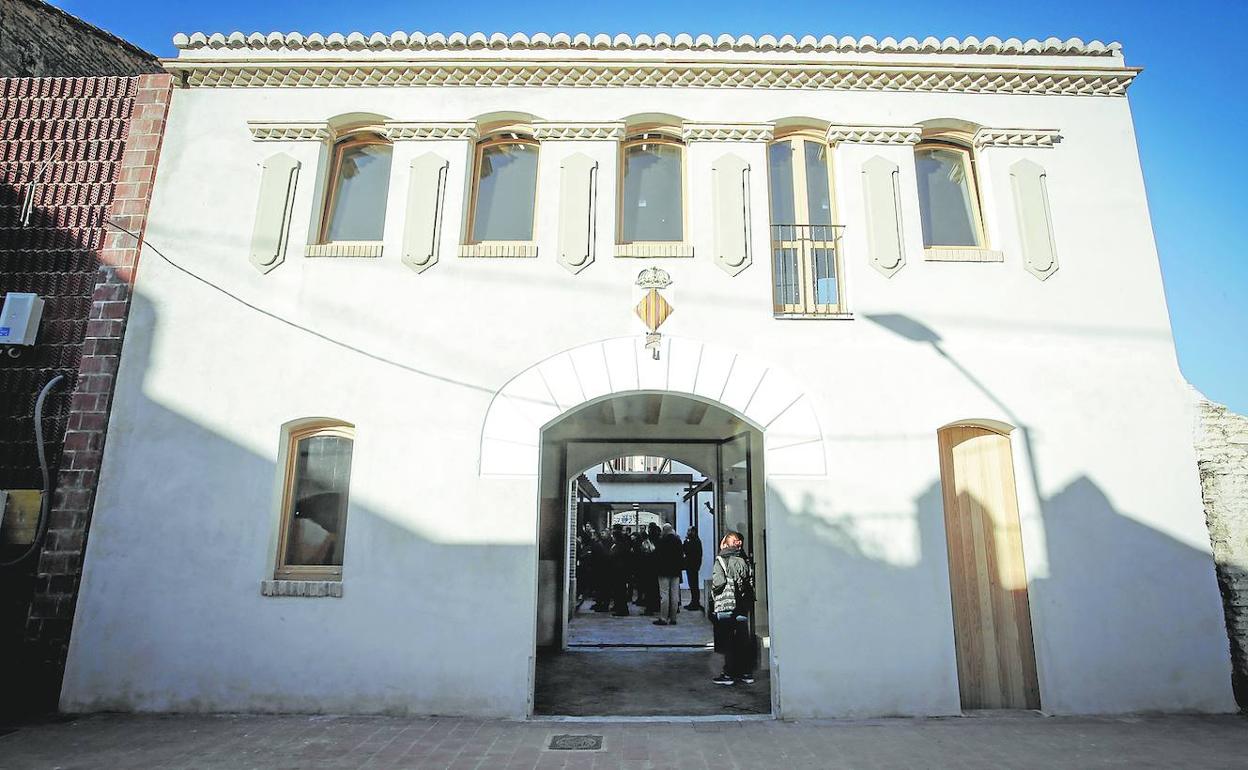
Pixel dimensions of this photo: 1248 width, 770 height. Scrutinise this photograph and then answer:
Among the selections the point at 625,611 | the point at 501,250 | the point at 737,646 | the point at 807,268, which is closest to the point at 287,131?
the point at 501,250

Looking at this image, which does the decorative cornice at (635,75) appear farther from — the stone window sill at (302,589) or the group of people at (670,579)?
the stone window sill at (302,589)

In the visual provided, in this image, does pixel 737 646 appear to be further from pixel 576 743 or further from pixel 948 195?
pixel 948 195

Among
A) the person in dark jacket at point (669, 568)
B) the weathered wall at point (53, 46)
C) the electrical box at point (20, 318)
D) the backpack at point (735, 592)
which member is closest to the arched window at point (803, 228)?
the backpack at point (735, 592)

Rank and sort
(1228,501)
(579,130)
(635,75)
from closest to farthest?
(1228,501), (579,130), (635,75)

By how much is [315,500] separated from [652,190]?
16.2 ft

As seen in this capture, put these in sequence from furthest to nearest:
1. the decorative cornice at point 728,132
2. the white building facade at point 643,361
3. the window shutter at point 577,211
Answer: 1. the decorative cornice at point 728,132
2. the window shutter at point 577,211
3. the white building facade at point 643,361

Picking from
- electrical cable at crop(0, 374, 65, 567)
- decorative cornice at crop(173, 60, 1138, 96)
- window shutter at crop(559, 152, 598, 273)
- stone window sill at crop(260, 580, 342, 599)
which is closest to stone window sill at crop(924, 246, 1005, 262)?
decorative cornice at crop(173, 60, 1138, 96)

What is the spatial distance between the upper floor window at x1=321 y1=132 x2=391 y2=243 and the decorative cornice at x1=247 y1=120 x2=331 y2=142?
11.6 inches

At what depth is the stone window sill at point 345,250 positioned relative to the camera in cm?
736

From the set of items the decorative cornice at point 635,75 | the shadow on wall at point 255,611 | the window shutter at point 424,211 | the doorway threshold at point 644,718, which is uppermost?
the decorative cornice at point 635,75

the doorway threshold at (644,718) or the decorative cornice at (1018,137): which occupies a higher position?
the decorative cornice at (1018,137)

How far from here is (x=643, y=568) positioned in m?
14.7

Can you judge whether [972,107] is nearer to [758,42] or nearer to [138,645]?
[758,42]

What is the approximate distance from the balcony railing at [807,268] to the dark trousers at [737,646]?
3648mm
